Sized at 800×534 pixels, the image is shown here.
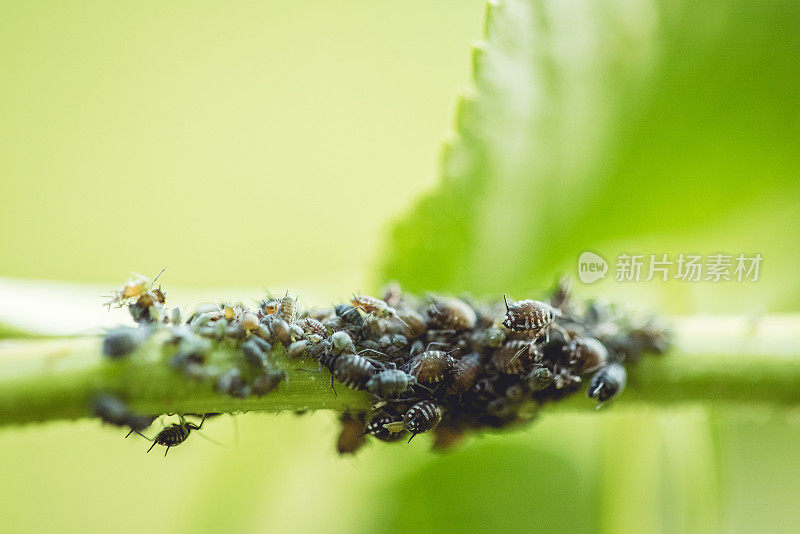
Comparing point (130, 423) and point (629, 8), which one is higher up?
point (629, 8)

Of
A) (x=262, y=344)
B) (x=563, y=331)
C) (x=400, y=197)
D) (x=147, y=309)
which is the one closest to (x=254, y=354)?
(x=262, y=344)

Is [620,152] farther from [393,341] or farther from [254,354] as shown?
[254,354]

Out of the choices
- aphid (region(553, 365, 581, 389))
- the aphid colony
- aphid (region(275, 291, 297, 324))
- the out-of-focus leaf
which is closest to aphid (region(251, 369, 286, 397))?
the aphid colony

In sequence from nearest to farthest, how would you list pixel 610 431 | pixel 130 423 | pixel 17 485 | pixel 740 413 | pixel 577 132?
pixel 130 423 < pixel 740 413 < pixel 577 132 < pixel 610 431 < pixel 17 485

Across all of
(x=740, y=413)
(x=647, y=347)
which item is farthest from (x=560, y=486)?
(x=647, y=347)

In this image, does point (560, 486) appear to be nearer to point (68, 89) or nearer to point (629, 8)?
point (629, 8)

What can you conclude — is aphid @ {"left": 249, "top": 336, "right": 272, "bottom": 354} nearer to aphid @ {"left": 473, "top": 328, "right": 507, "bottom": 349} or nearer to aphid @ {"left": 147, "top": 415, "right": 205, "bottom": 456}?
aphid @ {"left": 147, "top": 415, "right": 205, "bottom": 456}

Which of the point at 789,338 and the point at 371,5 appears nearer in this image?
the point at 789,338

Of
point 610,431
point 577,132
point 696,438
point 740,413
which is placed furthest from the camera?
point 610,431
